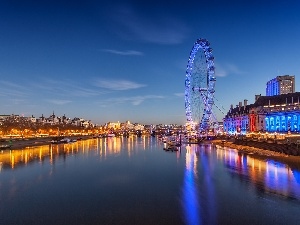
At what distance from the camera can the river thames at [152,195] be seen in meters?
19.4

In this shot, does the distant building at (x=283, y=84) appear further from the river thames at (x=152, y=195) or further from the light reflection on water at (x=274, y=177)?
the river thames at (x=152, y=195)

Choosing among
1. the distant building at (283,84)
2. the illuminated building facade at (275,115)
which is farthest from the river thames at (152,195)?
the distant building at (283,84)

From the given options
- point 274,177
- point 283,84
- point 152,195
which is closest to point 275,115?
point 274,177

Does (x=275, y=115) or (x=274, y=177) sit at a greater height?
(x=275, y=115)

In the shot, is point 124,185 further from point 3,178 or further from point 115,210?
point 3,178

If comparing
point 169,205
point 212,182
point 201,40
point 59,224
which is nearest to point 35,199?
point 59,224

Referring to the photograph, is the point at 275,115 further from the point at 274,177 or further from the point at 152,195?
the point at 152,195

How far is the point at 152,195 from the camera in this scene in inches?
1011

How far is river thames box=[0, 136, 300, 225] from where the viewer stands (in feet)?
63.7

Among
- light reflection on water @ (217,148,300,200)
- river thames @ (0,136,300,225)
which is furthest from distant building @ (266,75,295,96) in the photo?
river thames @ (0,136,300,225)

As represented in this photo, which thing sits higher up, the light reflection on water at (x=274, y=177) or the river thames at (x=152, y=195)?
the light reflection on water at (x=274, y=177)

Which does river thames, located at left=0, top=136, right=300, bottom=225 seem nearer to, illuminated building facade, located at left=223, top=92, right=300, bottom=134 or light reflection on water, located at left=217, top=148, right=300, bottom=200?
light reflection on water, located at left=217, top=148, right=300, bottom=200

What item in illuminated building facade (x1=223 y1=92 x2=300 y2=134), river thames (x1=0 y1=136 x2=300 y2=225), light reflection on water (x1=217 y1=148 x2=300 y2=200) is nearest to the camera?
river thames (x1=0 y1=136 x2=300 y2=225)

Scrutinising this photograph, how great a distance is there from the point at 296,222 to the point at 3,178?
27794 millimetres
